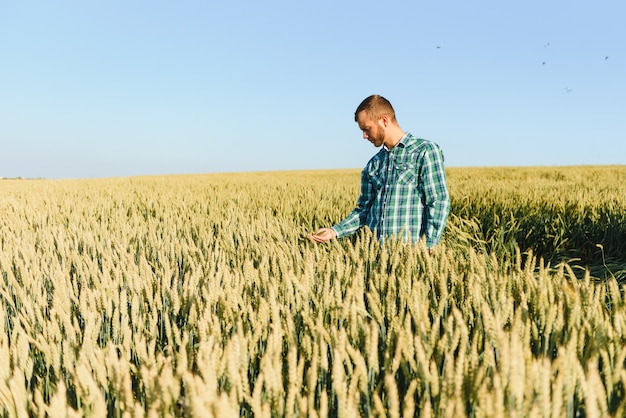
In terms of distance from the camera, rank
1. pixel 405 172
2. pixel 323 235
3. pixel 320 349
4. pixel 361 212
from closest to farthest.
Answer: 1. pixel 320 349
2. pixel 323 235
3. pixel 405 172
4. pixel 361 212

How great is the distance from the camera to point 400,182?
8.51ft

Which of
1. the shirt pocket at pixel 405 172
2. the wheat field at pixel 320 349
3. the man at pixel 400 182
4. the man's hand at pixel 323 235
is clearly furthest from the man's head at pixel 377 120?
the wheat field at pixel 320 349

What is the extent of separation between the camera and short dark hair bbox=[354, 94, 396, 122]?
246 cm

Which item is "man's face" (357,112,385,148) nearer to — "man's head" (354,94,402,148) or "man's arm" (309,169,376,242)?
"man's head" (354,94,402,148)

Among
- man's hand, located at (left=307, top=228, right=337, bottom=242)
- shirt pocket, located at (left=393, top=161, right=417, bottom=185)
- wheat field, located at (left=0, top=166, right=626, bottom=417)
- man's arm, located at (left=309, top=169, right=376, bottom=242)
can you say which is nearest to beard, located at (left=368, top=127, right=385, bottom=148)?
shirt pocket, located at (left=393, top=161, right=417, bottom=185)

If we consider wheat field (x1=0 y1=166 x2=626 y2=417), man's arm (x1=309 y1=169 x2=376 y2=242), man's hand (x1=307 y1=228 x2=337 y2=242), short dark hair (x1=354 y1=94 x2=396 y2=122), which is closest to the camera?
wheat field (x1=0 y1=166 x2=626 y2=417)

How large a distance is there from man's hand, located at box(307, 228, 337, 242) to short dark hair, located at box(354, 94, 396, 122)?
604 millimetres

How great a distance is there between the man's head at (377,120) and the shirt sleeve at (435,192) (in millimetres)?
224

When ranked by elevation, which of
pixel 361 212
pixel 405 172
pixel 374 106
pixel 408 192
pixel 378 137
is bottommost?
pixel 361 212

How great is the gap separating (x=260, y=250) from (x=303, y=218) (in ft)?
7.04

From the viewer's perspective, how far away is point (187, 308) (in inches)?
53.2

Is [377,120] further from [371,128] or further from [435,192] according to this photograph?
[435,192]

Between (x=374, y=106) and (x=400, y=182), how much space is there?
43 cm

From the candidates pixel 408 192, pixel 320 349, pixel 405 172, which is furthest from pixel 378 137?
pixel 320 349
